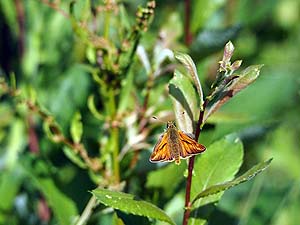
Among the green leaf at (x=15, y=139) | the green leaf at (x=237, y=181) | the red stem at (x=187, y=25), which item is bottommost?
the green leaf at (x=15, y=139)

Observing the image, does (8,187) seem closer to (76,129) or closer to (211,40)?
(76,129)

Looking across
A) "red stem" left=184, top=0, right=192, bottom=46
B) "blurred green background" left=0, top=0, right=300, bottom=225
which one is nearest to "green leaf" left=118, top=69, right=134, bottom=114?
"blurred green background" left=0, top=0, right=300, bottom=225

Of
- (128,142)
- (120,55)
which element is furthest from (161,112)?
(120,55)

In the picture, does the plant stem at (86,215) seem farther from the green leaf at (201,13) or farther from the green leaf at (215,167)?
the green leaf at (201,13)

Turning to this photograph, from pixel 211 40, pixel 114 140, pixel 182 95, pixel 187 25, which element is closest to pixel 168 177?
pixel 114 140

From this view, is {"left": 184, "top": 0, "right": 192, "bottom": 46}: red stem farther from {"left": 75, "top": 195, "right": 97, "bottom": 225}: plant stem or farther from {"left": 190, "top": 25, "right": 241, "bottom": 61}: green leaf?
{"left": 75, "top": 195, "right": 97, "bottom": 225}: plant stem

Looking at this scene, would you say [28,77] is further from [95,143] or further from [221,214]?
[221,214]

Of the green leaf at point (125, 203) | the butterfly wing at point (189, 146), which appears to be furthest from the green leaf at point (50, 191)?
the butterfly wing at point (189, 146)
